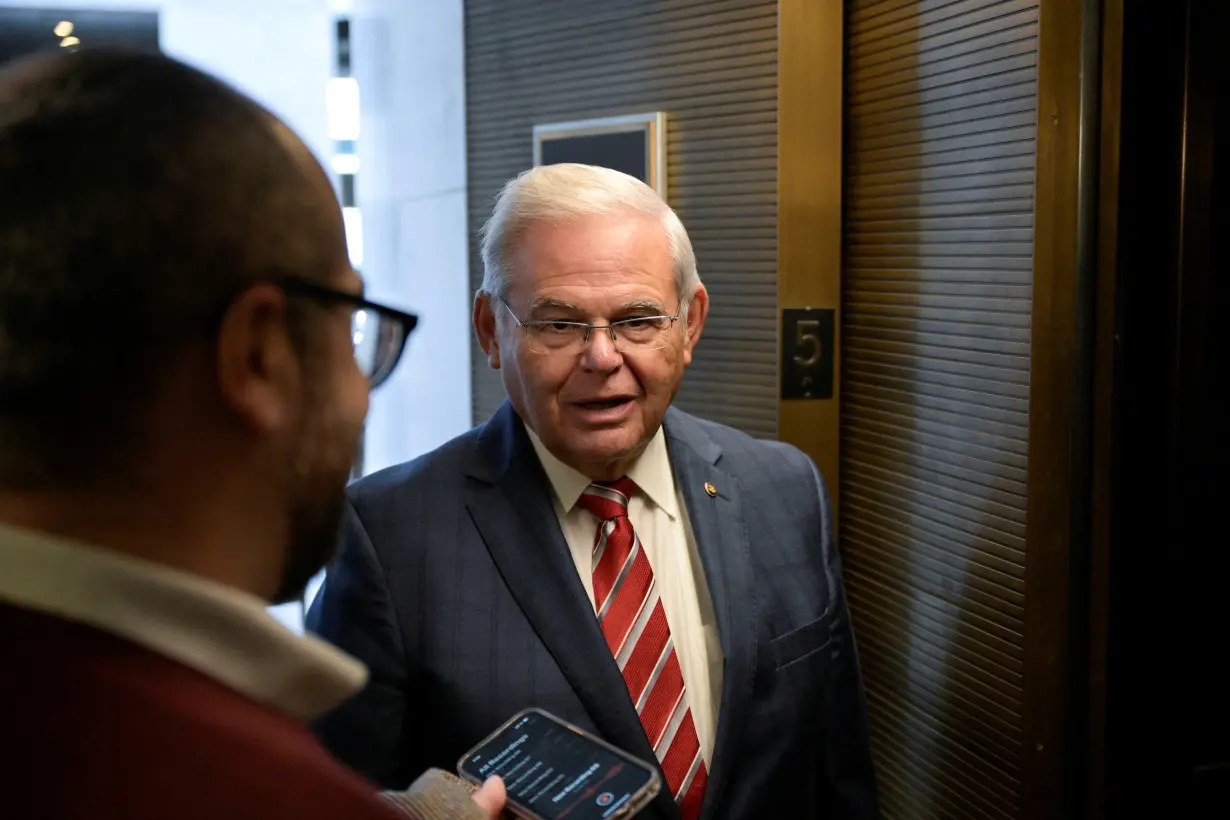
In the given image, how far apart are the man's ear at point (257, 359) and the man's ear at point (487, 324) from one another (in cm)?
100

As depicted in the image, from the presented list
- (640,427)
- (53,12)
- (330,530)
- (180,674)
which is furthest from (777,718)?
(53,12)

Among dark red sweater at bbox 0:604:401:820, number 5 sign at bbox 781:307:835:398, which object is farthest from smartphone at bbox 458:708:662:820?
number 5 sign at bbox 781:307:835:398

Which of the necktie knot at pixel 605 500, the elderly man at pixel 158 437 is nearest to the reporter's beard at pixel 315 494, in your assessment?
the elderly man at pixel 158 437

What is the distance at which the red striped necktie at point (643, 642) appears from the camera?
152 cm

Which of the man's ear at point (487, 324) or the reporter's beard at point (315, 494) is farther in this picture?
the man's ear at point (487, 324)

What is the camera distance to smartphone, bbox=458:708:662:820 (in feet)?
3.60

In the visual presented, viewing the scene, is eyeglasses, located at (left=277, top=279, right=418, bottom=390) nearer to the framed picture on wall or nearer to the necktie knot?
the necktie knot

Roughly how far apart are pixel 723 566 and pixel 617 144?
118 cm

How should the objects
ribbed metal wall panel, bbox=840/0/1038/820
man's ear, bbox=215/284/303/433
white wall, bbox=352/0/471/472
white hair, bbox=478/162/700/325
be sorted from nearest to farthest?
man's ear, bbox=215/284/303/433, white hair, bbox=478/162/700/325, ribbed metal wall panel, bbox=840/0/1038/820, white wall, bbox=352/0/471/472

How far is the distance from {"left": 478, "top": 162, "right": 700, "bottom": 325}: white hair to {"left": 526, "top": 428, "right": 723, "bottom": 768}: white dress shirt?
281 mm

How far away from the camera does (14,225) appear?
603 millimetres

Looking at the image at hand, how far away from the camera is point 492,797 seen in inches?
42.9

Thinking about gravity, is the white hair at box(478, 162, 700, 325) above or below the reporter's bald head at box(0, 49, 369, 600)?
above

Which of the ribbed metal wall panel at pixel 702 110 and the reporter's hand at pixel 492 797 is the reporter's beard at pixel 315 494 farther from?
the ribbed metal wall panel at pixel 702 110
